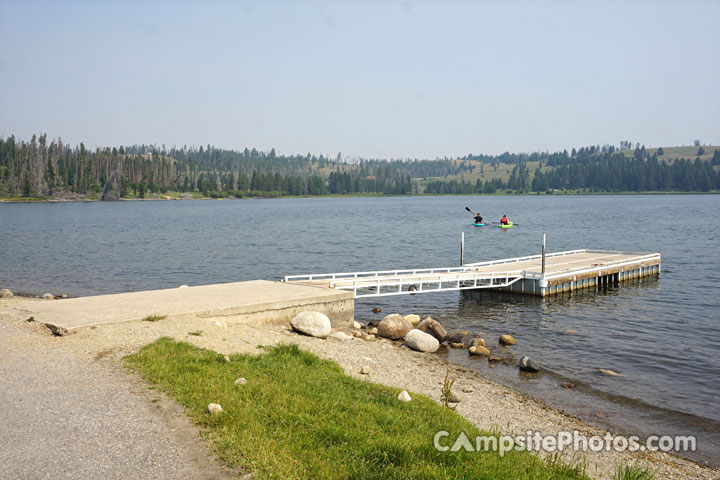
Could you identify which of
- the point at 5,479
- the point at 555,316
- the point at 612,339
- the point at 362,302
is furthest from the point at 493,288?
the point at 5,479

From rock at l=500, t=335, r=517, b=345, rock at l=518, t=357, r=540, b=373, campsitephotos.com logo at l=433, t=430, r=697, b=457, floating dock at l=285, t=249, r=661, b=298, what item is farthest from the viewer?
floating dock at l=285, t=249, r=661, b=298

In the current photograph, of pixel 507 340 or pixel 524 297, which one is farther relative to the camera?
pixel 524 297

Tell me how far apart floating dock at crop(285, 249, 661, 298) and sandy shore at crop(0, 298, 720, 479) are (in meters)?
6.90

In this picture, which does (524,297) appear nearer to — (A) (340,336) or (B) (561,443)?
(A) (340,336)

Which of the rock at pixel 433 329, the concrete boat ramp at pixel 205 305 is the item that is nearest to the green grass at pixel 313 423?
the concrete boat ramp at pixel 205 305

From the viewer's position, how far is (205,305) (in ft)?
60.1

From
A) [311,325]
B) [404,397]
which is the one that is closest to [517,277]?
[311,325]

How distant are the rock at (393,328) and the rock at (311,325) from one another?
3010 millimetres

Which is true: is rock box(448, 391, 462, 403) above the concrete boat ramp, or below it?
below

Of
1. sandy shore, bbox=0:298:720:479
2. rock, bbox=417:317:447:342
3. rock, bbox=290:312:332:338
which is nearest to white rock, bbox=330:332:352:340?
sandy shore, bbox=0:298:720:479

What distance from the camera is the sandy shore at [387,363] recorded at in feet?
35.4

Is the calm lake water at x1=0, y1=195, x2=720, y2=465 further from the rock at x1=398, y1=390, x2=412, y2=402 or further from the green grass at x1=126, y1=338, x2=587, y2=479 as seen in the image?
the green grass at x1=126, y1=338, x2=587, y2=479

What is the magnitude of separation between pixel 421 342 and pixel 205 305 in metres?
7.49

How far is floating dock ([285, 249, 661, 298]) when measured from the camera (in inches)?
1037
